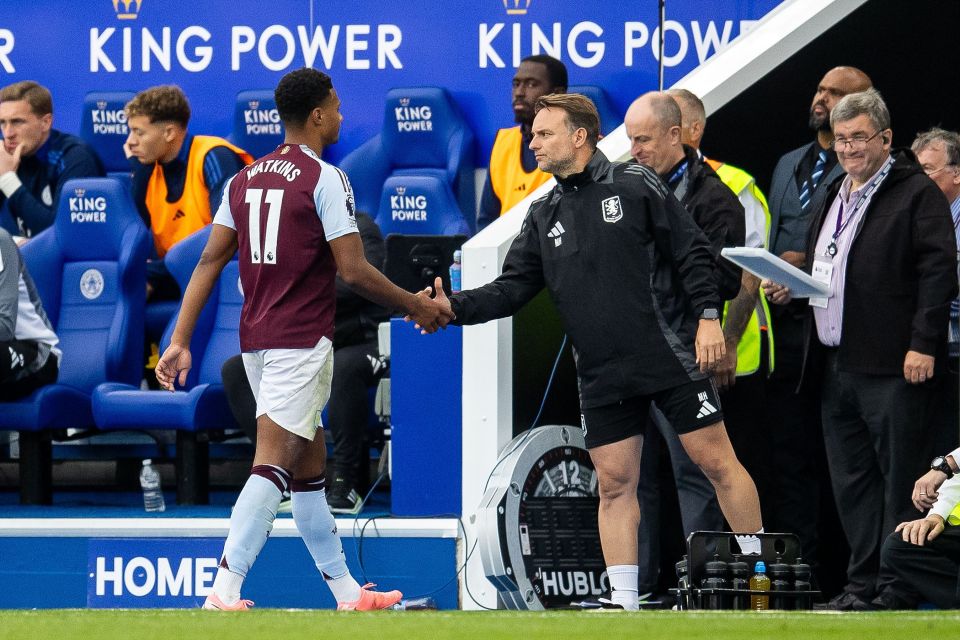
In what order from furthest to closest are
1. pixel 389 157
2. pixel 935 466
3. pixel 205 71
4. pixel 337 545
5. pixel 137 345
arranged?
1. pixel 205 71
2. pixel 389 157
3. pixel 137 345
4. pixel 337 545
5. pixel 935 466

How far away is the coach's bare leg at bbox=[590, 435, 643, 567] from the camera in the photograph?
5242mm

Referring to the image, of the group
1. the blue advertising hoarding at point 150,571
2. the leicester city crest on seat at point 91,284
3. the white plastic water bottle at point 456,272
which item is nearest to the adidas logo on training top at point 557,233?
the white plastic water bottle at point 456,272

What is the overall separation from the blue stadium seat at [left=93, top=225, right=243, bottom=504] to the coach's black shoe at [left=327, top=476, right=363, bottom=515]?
0.77 meters

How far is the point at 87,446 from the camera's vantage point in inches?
328

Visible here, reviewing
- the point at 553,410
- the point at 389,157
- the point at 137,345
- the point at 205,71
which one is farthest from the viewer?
the point at 205,71

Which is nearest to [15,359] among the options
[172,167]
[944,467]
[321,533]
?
[172,167]

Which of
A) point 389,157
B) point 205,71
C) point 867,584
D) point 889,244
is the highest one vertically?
point 205,71

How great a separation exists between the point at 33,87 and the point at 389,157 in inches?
74.1

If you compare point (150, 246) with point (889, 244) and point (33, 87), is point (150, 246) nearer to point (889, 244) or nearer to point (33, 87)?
point (33, 87)

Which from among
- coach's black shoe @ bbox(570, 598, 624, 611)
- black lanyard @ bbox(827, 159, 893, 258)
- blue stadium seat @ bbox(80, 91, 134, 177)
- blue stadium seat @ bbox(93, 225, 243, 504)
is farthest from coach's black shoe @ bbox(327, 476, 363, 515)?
blue stadium seat @ bbox(80, 91, 134, 177)

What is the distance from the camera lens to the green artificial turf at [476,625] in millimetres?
3852

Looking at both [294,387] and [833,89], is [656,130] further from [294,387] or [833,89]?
[294,387]

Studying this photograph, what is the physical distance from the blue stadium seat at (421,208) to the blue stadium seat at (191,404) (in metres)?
0.98

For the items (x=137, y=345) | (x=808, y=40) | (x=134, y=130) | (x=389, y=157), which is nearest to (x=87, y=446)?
(x=137, y=345)
